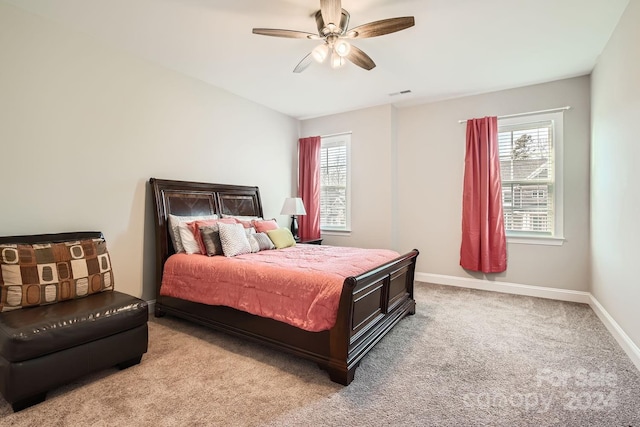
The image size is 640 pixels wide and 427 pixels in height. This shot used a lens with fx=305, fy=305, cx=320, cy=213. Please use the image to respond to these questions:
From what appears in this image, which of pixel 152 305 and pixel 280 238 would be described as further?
pixel 280 238

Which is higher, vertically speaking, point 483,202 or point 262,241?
point 483,202

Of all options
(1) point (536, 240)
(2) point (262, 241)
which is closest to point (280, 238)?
(2) point (262, 241)

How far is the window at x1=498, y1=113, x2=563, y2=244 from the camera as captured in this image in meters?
3.89

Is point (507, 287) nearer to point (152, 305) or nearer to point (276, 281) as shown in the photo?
point (276, 281)

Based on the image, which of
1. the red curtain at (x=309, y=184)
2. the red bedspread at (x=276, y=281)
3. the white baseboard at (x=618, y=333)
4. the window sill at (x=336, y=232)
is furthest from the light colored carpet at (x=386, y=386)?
the red curtain at (x=309, y=184)

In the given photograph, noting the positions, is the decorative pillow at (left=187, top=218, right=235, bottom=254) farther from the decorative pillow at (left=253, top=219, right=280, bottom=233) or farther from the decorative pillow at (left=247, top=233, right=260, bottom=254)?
the decorative pillow at (left=253, top=219, right=280, bottom=233)

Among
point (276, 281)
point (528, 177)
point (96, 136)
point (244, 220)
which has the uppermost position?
point (96, 136)

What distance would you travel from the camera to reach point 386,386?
6.71 ft

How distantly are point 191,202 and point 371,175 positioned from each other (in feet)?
8.97

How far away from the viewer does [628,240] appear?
2486mm

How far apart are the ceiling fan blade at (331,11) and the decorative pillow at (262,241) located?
228 cm

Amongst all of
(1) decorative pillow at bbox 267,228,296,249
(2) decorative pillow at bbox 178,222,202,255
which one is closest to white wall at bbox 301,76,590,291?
(1) decorative pillow at bbox 267,228,296,249

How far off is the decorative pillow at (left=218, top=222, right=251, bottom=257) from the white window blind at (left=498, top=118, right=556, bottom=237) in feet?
11.5

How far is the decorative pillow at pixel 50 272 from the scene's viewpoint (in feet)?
7.08
